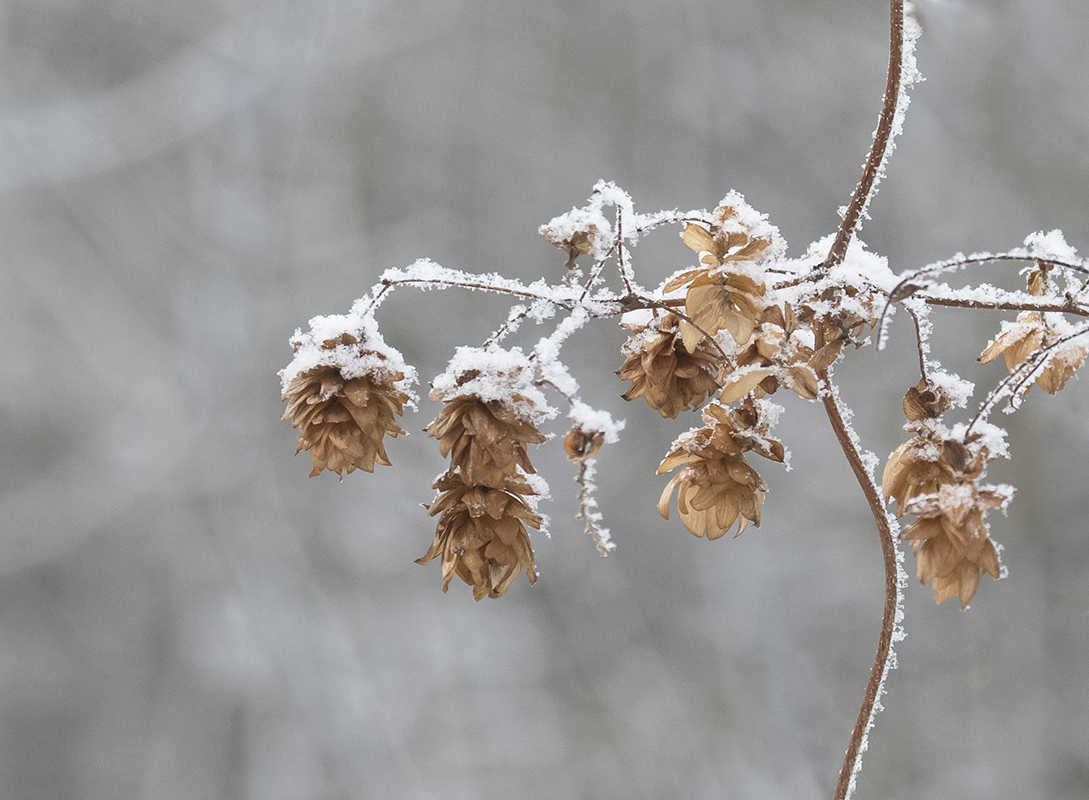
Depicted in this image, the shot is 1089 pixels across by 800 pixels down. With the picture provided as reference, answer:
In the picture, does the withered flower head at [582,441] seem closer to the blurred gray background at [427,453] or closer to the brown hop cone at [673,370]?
the brown hop cone at [673,370]

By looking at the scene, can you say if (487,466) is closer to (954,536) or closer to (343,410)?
(343,410)

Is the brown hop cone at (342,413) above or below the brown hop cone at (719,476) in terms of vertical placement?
above

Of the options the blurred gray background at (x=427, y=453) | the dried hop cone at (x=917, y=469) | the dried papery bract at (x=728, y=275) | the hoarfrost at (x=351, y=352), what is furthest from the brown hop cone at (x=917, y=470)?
the blurred gray background at (x=427, y=453)

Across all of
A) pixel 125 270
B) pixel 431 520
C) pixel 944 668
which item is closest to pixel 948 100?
pixel 944 668

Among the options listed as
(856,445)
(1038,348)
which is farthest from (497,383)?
(1038,348)

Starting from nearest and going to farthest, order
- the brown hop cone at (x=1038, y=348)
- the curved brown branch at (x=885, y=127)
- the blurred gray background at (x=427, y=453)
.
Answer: the curved brown branch at (x=885, y=127)
the brown hop cone at (x=1038, y=348)
the blurred gray background at (x=427, y=453)

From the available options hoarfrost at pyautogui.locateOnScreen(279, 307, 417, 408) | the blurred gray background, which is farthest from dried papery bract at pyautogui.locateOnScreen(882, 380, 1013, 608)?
the blurred gray background

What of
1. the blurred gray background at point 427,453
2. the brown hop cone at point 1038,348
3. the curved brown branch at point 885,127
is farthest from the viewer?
the blurred gray background at point 427,453

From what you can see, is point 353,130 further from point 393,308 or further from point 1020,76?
point 1020,76
